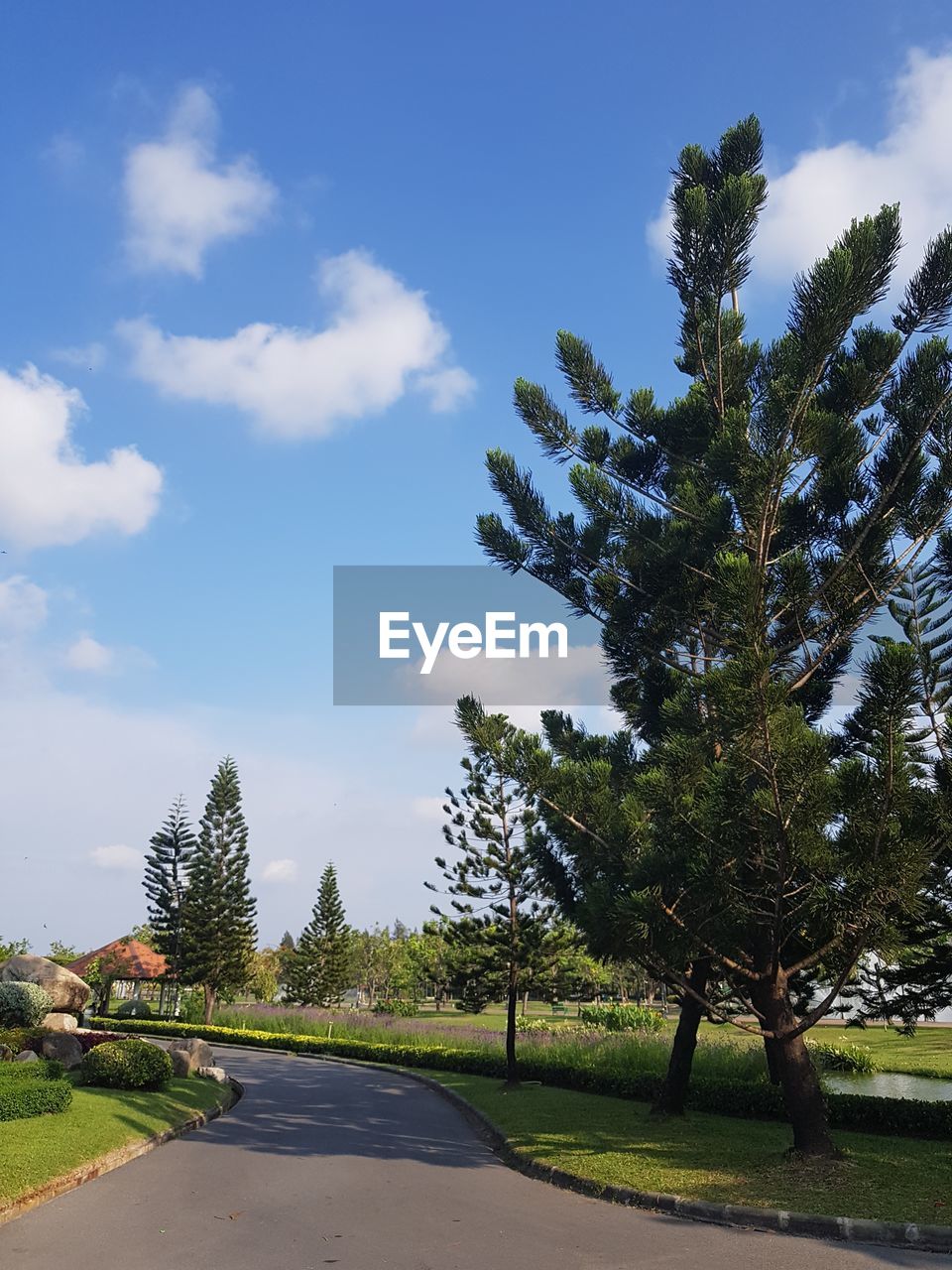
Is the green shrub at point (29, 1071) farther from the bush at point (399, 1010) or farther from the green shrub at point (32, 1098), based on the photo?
the bush at point (399, 1010)

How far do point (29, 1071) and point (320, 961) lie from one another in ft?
111

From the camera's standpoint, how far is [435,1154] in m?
10.6

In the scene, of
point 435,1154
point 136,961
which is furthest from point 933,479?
point 136,961

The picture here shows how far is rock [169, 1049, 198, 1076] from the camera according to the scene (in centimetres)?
1622

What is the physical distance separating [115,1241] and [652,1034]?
665 inches

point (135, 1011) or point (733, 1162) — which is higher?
point (733, 1162)

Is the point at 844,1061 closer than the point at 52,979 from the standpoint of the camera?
Yes

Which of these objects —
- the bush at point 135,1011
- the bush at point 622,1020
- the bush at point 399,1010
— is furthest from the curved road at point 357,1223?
the bush at point 399,1010

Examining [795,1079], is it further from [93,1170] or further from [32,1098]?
[32,1098]

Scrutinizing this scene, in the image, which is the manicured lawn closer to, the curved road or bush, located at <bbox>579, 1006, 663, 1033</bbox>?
bush, located at <bbox>579, 1006, 663, 1033</bbox>

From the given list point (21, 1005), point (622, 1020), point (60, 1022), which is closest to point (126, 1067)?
point (21, 1005)

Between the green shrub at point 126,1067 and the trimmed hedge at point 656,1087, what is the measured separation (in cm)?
706

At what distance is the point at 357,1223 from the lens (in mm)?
7219

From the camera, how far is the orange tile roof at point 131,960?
39.8 meters
